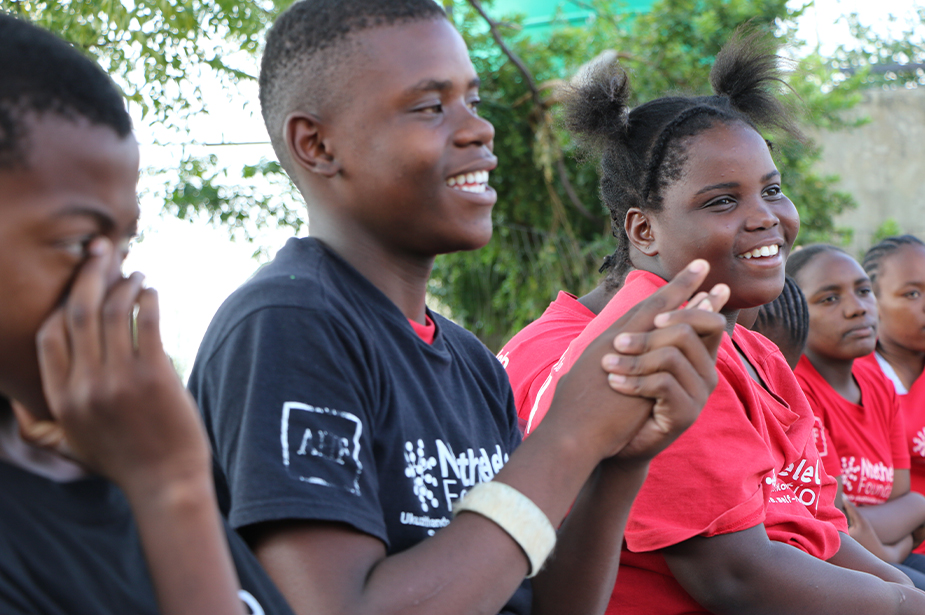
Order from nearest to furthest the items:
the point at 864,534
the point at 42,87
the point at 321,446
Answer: the point at 42,87
the point at 321,446
the point at 864,534

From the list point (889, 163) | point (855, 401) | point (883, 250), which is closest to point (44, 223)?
point (855, 401)

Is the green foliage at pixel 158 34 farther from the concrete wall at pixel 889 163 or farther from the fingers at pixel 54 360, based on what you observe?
the concrete wall at pixel 889 163

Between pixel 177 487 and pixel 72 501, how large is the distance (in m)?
0.16

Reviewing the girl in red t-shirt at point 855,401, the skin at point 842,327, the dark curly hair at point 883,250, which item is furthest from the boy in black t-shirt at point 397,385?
the dark curly hair at point 883,250

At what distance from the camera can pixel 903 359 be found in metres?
4.21

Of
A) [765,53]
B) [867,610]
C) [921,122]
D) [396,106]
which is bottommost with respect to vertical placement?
[867,610]

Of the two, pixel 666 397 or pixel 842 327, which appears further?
pixel 842 327

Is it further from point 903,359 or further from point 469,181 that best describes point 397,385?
point 903,359

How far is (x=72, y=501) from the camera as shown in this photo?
1014 millimetres

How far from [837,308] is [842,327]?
94 millimetres

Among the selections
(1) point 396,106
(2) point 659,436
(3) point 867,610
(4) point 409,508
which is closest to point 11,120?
(1) point 396,106

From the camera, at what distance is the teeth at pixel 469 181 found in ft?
5.24

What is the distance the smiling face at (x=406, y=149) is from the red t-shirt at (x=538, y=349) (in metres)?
0.96

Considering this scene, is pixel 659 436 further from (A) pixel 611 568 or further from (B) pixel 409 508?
(B) pixel 409 508
